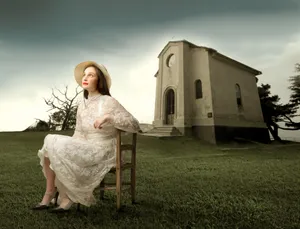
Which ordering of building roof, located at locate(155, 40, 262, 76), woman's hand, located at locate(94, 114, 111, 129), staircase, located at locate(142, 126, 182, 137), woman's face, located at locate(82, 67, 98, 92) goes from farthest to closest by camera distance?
1. building roof, located at locate(155, 40, 262, 76)
2. staircase, located at locate(142, 126, 182, 137)
3. woman's face, located at locate(82, 67, 98, 92)
4. woman's hand, located at locate(94, 114, 111, 129)

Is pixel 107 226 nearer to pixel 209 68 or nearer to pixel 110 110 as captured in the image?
pixel 110 110

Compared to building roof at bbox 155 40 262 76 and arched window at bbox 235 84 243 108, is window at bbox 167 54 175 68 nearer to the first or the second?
building roof at bbox 155 40 262 76

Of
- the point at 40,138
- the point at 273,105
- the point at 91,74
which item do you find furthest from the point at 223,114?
the point at 91,74

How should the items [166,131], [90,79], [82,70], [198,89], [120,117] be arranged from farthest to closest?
1. [198,89]
2. [166,131]
3. [82,70]
4. [90,79]
5. [120,117]

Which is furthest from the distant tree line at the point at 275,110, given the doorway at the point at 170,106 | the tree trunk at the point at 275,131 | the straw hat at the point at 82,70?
the straw hat at the point at 82,70

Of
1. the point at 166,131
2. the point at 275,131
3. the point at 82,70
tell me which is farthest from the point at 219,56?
the point at 82,70

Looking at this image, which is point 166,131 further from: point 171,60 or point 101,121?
point 101,121

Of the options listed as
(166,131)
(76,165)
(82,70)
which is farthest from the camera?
(166,131)

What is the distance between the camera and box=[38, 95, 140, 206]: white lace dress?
2307mm

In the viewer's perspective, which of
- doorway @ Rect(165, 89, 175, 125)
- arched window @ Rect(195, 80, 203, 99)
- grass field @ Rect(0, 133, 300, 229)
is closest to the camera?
grass field @ Rect(0, 133, 300, 229)

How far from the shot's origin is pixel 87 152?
7.86 ft

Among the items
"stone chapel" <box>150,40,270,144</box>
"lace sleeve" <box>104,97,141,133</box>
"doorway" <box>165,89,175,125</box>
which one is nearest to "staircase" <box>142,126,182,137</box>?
"stone chapel" <box>150,40,270,144</box>

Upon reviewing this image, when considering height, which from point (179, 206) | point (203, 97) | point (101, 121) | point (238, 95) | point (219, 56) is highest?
point (219, 56)

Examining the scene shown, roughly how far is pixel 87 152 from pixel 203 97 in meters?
13.2
